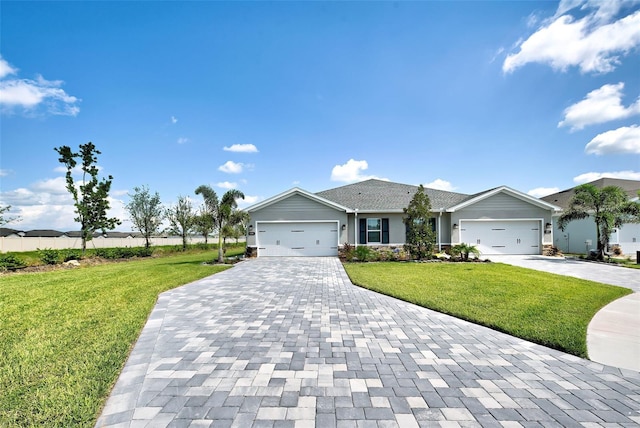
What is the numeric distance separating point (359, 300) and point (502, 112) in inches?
504

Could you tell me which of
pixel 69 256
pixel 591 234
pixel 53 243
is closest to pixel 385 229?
pixel 591 234

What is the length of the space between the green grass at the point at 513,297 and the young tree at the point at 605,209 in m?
7.08

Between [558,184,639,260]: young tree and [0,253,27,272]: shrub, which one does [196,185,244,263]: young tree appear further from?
[558,184,639,260]: young tree

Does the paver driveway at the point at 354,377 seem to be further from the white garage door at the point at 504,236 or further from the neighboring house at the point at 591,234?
the neighboring house at the point at 591,234

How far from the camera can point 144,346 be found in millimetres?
3953

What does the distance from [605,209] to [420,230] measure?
9235 millimetres

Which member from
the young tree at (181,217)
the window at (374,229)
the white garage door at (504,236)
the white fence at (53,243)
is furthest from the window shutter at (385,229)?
the white fence at (53,243)

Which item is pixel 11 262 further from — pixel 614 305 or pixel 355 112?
pixel 614 305

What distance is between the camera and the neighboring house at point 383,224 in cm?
1616

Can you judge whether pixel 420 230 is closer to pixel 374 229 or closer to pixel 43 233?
pixel 374 229

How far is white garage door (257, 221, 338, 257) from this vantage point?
16219 mm

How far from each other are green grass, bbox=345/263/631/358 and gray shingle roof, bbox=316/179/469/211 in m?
7.07

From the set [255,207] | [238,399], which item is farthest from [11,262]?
[238,399]

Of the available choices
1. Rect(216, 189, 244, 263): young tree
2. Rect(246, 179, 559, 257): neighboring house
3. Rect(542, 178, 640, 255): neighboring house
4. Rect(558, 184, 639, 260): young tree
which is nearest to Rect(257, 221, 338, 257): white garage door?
Rect(246, 179, 559, 257): neighboring house
